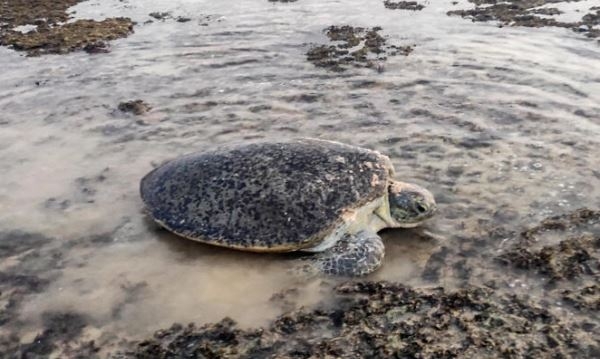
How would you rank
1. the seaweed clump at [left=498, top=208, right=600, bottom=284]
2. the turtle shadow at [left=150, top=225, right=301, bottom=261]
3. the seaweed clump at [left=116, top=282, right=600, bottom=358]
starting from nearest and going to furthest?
the seaweed clump at [left=116, top=282, right=600, bottom=358] → the seaweed clump at [left=498, top=208, right=600, bottom=284] → the turtle shadow at [left=150, top=225, right=301, bottom=261]

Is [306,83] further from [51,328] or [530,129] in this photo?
[51,328]

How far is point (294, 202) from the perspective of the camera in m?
5.15

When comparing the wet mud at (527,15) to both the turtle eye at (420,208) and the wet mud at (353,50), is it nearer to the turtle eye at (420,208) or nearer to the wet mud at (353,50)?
the wet mud at (353,50)

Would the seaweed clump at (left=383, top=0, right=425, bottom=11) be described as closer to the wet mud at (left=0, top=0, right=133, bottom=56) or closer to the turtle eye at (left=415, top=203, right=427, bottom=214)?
the wet mud at (left=0, top=0, right=133, bottom=56)

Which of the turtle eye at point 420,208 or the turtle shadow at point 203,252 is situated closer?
the turtle shadow at point 203,252

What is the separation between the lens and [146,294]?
16.0 feet

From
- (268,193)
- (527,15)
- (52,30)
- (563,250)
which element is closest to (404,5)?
(527,15)

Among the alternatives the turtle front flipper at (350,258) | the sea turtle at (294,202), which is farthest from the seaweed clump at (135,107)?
the turtle front flipper at (350,258)

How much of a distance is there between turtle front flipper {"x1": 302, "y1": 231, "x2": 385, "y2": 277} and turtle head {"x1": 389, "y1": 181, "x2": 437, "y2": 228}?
424 millimetres

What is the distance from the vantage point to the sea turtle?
5.07 meters

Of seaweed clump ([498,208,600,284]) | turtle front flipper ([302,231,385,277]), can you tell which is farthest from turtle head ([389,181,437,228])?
seaweed clump ([498,208,600,284])

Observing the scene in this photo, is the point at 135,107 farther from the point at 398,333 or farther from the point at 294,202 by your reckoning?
the point at 398,333

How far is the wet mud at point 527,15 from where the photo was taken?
12.1 metres

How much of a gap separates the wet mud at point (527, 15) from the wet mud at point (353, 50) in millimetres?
2799
